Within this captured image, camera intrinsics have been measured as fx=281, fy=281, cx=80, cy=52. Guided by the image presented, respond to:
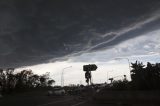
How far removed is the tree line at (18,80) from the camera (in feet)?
402

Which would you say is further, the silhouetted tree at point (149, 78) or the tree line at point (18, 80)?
the tree line at point (18, 80)

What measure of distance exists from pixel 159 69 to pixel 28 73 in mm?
120894

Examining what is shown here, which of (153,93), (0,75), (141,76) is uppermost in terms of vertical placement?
(0,75)

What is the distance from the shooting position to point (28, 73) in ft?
500

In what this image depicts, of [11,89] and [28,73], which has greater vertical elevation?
[28,73]

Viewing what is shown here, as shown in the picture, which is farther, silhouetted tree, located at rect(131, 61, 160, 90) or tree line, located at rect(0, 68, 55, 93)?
tree line, located at rect(0, 68, 55, 93)

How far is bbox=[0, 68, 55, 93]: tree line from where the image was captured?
12266cm

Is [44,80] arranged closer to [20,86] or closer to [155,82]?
[20,86]

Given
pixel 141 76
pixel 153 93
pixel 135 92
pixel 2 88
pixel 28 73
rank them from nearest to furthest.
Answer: pixel 153 93, pixel 135 92, pixel 141 76, pixel 2 88, pixel 28 73

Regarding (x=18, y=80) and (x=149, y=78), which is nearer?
(x=149, y=78)

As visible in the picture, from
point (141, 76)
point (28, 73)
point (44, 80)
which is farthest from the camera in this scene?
point (44, 80)

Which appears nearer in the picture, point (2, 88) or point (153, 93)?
point (153, 93)

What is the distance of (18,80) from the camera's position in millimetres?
133125

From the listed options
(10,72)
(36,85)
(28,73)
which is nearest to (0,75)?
(10,72)
